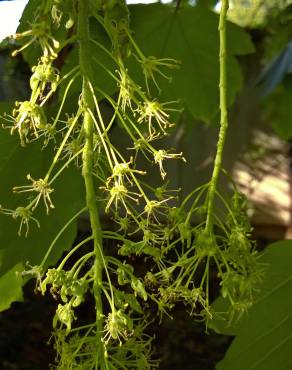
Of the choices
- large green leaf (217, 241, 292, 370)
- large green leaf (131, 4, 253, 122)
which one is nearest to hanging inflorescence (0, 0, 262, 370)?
large green leaf (217, 241, 292, 370)

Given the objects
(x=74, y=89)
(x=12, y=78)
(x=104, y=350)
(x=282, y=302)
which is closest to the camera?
(x=104, y=350)

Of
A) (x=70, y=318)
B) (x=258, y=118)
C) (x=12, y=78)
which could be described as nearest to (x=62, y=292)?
(x=70, y=318)

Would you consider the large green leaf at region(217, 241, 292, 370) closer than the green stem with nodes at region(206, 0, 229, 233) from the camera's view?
No

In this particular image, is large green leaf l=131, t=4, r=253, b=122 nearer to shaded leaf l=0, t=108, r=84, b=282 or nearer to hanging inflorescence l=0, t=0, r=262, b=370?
shaded leaf l=0, t=108, r=84, b=282

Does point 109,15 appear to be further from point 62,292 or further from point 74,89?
point 62,292

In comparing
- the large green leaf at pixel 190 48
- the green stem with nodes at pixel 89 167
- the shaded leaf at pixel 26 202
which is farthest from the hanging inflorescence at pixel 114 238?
the large green leaf at pixel 190 48

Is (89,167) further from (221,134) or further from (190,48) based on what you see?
(190,48)
